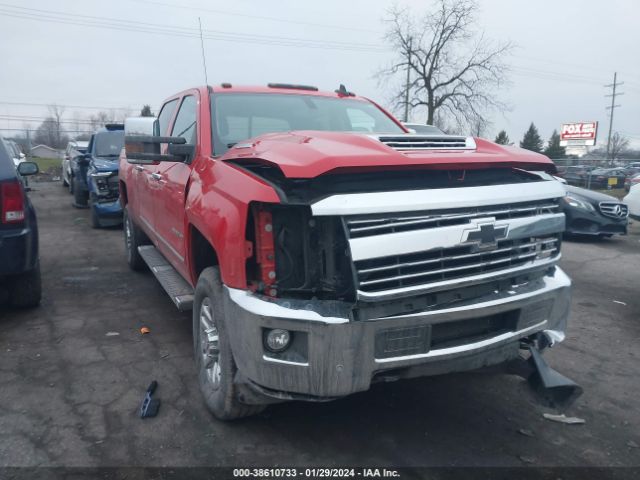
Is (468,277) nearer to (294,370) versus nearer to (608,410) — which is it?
(294,370)

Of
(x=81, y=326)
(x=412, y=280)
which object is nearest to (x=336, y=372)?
(x=412, y=280)

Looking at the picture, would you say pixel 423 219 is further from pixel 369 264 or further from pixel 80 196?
pixel 80 196

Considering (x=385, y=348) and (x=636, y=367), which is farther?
(x=636, y=367)

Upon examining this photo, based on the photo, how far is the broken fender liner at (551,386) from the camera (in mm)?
2846

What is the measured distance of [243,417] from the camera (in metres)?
3.13

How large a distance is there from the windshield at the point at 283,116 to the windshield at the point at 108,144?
749 cm

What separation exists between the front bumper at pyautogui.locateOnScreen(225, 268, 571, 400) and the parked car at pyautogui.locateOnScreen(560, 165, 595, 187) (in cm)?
2233

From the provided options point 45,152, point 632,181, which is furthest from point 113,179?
point 45,152

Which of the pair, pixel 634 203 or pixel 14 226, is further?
pixel 634 203

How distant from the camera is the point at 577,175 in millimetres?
23172

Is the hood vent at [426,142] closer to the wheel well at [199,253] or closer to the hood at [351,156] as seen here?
the hood at [351,156]

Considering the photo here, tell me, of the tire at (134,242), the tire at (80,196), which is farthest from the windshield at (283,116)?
the tire at (80,196)

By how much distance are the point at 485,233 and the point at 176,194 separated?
91.4 inches

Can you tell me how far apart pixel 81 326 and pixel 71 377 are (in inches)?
44.5
